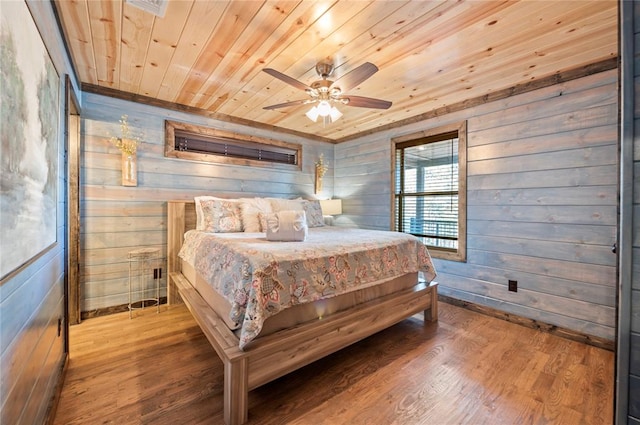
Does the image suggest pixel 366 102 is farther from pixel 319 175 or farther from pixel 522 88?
pixel 319 175

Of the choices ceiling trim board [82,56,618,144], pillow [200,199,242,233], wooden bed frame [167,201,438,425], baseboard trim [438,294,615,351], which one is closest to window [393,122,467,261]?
ceiling trim board [82,56,618,144]

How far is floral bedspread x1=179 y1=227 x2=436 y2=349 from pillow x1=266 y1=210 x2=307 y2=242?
19cm

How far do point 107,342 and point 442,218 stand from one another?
3.70 m

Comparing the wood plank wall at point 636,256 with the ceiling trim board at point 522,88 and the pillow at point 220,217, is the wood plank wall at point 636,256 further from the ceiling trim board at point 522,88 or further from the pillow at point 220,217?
the pillow at point 220,217

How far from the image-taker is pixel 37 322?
1294mm

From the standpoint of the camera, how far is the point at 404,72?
2482 millimetres

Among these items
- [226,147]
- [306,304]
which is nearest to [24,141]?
[306,304]

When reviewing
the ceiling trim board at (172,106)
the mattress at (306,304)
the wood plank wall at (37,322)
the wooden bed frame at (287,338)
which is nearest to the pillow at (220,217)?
the mattress at (306,304)

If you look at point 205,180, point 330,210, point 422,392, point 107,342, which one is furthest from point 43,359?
point 330,210

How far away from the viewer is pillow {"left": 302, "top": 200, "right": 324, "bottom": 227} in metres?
3.63

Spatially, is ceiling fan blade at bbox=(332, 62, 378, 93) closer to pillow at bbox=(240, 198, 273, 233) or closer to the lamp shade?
pillow at bbox=(240, 198, 273, 233)

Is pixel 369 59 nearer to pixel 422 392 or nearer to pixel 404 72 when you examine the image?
pixel 404 72

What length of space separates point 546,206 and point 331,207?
2640 mm

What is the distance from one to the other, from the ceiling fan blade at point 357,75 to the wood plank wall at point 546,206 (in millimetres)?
1755
